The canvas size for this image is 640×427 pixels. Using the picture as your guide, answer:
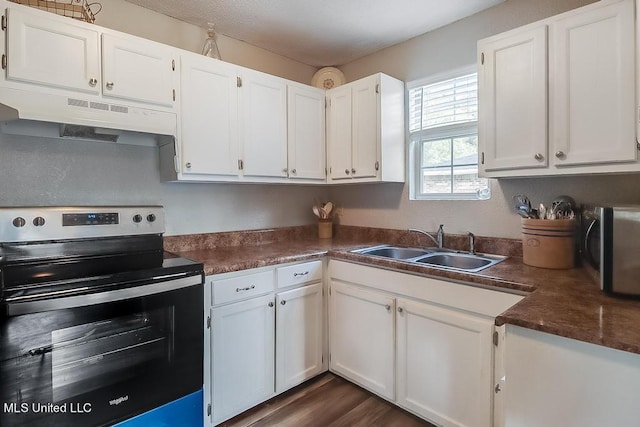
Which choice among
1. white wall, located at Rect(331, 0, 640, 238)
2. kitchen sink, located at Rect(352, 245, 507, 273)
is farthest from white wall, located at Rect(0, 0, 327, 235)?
kitchen sink, located at Rect(352, 245, 507, 273)

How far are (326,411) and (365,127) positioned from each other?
1.90m

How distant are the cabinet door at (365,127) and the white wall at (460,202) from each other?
0.33 m

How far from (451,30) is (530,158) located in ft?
3.85

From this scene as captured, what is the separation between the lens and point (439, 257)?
2.19m

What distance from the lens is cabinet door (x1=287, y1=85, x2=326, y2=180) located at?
98.6 inches

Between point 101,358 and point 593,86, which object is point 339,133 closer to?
point 593,86

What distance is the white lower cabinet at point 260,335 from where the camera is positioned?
5.76 ft

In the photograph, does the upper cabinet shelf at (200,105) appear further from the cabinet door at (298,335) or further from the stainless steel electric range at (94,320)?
the cabinet door at (298,335)

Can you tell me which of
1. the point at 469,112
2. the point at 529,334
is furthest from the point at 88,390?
the point at 469,112

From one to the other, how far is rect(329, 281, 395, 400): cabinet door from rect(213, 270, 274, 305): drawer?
51 centimetres

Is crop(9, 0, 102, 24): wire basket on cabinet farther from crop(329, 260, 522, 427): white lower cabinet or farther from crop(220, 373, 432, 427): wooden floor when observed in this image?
crop(220, 373, 432, 427): wooden floor

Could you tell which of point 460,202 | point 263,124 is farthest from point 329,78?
point 460,202

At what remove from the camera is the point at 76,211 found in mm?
1527

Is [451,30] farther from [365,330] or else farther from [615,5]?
[365,330]
